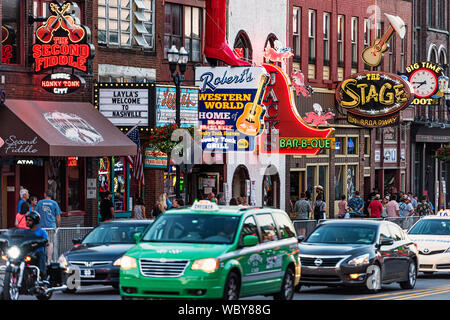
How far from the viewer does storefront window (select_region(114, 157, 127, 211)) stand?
127 ft

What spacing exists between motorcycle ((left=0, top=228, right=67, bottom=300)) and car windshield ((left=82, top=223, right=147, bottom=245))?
14.1ft

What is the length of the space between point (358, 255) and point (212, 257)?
6543 millimetres

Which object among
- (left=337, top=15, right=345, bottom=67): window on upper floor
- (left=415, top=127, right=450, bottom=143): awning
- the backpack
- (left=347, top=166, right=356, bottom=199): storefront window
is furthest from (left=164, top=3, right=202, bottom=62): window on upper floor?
(left=415, top=127, right=450, bottom=143): awning

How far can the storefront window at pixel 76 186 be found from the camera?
1427 inches

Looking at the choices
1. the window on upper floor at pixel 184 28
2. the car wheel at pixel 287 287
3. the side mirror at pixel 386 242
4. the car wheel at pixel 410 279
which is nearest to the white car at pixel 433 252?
the car wheel at pixel 410 279

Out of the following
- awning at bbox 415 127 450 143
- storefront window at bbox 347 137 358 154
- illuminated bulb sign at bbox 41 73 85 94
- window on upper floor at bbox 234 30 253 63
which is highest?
window on upper floor at bbox 234 30 253 63

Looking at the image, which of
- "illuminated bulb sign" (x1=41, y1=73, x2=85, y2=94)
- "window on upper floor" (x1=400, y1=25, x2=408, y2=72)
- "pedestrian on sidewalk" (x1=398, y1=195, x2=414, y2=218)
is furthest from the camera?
"window on upper floor" (x1=400, y1=25, x2=408, y2=72)

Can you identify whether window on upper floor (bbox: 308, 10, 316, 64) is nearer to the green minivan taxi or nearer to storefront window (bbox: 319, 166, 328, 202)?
storefront window (bbox: 319, 166, 328, 202)

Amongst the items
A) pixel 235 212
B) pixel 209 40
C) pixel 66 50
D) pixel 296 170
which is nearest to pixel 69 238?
pixel 66 50

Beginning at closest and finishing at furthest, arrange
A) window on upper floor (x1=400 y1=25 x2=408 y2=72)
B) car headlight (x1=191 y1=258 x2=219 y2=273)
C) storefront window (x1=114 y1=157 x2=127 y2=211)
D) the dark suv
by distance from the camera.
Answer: car headlight (x1=191 y1=258 x2=219 y2=273)
the dark suv
storefront window (x1=114 y1=157 x2=127 y2=211)
window on upper floor (x1=400 y1=25 x2=408 y2=72)

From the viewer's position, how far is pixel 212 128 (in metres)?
40.5

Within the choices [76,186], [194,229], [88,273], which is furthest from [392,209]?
[194,229]

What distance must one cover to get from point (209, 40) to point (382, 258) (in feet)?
63.3

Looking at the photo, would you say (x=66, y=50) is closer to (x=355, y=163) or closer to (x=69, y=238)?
(x=69, y=238)
